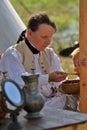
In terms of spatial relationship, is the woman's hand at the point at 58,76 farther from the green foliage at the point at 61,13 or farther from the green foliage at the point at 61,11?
the green foliage at the point at 61,11

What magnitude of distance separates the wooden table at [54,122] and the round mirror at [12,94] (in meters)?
0.12

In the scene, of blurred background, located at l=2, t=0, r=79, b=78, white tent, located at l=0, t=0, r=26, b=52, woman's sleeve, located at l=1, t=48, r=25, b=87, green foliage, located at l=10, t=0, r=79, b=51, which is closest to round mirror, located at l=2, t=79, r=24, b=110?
woman's sleeve, located at l=1, t=48, r=25, b=87

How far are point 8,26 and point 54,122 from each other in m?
2.73

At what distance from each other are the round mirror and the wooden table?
12 cm

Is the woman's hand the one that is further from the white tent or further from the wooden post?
the white tent

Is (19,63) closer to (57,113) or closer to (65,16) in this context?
(57,113)

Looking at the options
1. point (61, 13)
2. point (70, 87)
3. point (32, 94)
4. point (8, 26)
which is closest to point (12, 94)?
point (32, 94)

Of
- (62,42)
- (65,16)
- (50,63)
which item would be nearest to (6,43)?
(50,63)

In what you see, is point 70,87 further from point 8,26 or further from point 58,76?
point 8,26

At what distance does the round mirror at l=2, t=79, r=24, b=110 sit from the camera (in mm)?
2531


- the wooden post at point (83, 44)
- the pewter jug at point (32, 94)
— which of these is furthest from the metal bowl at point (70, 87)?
the pewter jug at point (32, 94)

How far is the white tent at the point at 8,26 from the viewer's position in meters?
5.01

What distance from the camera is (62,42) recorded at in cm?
1305

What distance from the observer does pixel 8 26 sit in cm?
523
